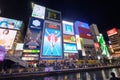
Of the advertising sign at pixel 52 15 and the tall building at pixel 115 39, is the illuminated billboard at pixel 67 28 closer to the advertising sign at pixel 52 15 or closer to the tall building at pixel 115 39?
the advertising sign at pixel 52 15

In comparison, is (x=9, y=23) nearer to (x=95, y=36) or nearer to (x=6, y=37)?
(x=6, y=37)

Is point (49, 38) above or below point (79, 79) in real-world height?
above

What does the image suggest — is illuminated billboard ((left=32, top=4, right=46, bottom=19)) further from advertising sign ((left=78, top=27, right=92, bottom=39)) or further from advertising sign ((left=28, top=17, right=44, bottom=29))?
advertising sign ((left=78, top=27, right=92, bottom=39))

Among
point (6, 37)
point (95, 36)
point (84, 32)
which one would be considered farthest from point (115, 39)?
point (6, 37)

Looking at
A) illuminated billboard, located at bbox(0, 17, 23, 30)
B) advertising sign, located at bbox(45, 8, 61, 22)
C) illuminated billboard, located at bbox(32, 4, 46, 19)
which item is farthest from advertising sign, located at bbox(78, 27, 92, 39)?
illuminated billboard, located at bbox(0, 17, 23, 30)

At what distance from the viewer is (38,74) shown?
13859 millimetres

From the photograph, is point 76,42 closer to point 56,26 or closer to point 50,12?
point 56,26

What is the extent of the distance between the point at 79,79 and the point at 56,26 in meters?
31.4

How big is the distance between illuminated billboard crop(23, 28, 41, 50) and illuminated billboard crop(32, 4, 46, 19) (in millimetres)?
6429

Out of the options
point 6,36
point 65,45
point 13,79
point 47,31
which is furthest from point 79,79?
point 6,36

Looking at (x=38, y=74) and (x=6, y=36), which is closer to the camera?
(x=38, y=74)

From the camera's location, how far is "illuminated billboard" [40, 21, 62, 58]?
1374 inches

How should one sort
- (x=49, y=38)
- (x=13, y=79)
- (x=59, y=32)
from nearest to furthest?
(x=13, y=79) < (x=49, y=38) < (x=59, y=32)

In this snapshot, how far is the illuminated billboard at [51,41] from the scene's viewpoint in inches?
1374
